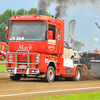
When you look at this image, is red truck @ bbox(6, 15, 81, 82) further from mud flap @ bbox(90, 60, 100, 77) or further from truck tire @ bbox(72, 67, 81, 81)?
mud flap @ bbox(90, 60, 100, 77)

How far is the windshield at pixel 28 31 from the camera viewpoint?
14585mm

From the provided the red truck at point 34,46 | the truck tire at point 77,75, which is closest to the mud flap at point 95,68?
the truck tire at point 77,75

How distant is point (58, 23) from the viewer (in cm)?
1568

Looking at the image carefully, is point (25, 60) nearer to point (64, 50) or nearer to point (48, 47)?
point (48, 47)

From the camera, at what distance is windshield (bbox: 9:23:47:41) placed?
14.6 m

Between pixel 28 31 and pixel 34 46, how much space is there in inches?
A: 35.4

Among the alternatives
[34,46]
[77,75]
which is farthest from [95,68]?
[34,46]

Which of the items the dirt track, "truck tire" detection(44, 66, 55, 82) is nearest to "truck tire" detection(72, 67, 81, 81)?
the dirt track

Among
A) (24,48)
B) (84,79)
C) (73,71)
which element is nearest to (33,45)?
(24,48)

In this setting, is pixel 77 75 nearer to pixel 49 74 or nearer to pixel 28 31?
pixel 49 74

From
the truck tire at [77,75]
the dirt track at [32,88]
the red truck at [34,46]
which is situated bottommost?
the dirt track at [32,88]

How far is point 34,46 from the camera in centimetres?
1459

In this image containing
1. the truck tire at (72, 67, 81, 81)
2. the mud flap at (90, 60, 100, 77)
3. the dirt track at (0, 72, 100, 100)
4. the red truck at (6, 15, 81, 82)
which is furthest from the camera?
the mud flap at (90, 60, 100, 77)

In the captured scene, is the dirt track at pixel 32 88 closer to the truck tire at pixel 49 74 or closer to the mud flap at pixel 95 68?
the mud flap at pixel 95 68
